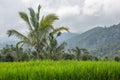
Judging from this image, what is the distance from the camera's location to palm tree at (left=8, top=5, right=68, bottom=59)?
22.6 meters

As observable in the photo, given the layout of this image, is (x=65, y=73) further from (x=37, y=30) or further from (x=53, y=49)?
(x=53, y=49)

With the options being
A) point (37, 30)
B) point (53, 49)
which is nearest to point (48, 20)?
point (37, 30)

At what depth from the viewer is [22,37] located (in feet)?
76.3

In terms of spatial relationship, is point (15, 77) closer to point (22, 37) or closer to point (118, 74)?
point (118, 74)

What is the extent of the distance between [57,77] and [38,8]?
19.0 metres

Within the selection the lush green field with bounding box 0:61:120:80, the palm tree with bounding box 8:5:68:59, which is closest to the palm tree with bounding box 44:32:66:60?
the palm tree with bounding box 8:5:68:59

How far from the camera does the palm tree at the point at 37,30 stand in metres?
22.6

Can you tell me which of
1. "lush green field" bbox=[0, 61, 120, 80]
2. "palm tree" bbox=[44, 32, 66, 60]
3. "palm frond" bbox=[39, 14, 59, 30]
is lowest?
"lush green field" bbox=[0, 61, 120, 80]

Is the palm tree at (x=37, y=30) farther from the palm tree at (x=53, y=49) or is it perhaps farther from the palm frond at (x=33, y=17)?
the palm tree at (x=53, y=49)

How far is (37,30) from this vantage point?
78.4 ft

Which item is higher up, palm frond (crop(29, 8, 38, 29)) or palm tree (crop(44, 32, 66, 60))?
palm frond (crop(29, 8, 38, 29))

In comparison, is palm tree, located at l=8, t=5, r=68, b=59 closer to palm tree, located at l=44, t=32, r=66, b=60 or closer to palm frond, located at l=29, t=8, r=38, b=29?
palm frond, located at l=29, t=8, r=38, b=29

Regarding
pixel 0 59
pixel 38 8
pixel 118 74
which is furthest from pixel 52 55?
pixel 118 74

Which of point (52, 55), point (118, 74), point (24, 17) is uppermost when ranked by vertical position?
point (24, 17)
